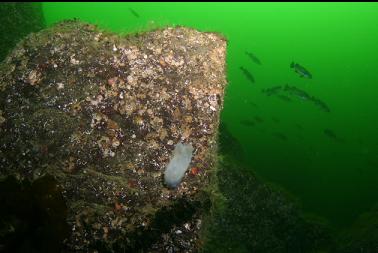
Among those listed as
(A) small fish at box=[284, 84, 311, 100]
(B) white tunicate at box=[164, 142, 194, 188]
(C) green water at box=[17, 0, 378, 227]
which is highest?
(B) white tunicate at box=[164, 142, 194, 188]

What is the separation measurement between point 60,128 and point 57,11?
112390mm

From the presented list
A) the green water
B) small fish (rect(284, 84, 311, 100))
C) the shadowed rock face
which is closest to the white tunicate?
the shadowed rock face

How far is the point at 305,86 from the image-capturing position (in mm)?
72500

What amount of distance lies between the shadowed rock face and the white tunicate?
0.10 m

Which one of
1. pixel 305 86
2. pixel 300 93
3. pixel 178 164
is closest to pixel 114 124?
pixel 178 164

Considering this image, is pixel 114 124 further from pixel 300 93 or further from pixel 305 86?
pixel 305 86

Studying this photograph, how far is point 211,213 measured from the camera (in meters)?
3.36

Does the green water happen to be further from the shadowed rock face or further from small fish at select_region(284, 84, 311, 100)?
small fish at select_region(284, 84, 311, 100)

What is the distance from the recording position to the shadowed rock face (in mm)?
3100

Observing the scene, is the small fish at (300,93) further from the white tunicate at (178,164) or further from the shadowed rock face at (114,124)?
the white tunicate at (178,164)

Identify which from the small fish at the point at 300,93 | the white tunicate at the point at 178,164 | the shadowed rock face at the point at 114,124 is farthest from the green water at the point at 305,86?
the small fish at the point at 300,93

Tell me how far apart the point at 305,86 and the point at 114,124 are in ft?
248

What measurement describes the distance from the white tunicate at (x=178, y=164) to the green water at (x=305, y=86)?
5.73 feet

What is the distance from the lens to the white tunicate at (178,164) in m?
3.14
